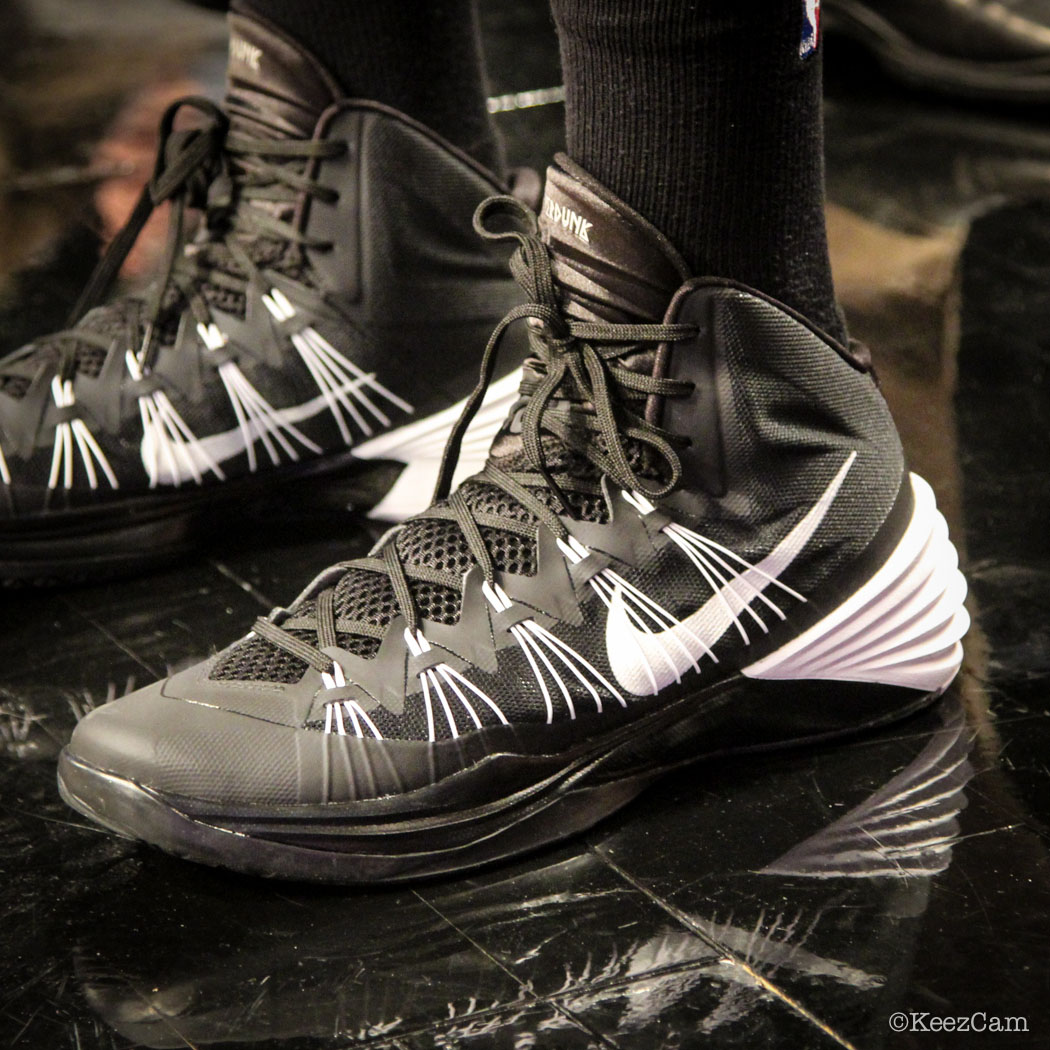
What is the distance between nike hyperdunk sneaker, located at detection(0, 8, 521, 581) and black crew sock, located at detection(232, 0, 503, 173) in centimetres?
2

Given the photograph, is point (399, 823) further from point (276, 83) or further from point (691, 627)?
point (276, 83)

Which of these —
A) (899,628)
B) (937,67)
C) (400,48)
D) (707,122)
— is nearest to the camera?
(707,122)

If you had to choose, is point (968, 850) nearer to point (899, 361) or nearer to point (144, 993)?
point (144, 993)

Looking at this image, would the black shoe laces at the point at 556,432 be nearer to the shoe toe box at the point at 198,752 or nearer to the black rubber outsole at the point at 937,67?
the shoe toe box at the point at 198,752

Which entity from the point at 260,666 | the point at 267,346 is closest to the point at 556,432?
the point at 260,666

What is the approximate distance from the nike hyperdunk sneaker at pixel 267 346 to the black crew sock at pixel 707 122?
31 centimetres

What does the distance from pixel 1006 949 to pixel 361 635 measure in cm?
40

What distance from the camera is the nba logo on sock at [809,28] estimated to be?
803mm

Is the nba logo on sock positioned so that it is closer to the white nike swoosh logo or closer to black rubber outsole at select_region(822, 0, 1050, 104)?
the white nike swoosh logo

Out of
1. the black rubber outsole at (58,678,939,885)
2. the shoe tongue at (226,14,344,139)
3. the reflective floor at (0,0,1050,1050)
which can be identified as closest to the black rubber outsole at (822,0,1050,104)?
the reflective floor at (0,0,1050,1050)

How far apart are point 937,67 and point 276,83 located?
1395mm

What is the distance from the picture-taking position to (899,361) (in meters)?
1.44

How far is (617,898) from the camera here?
814mm

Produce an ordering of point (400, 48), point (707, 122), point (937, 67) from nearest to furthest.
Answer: point (707, 122)
point (400, 48)
point (937, 67)
